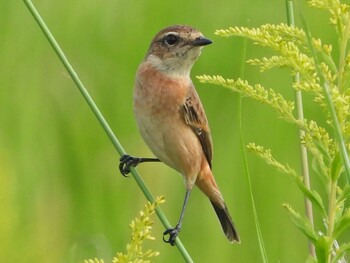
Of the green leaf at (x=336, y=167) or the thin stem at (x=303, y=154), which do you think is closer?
the green leaf at (x=336, y=167)

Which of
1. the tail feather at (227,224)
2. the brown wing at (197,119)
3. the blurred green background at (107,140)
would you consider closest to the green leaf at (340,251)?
the blurred green background at (107,140)

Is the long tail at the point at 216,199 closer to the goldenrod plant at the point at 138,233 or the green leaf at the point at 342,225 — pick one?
the green leaf at the point at 342,225

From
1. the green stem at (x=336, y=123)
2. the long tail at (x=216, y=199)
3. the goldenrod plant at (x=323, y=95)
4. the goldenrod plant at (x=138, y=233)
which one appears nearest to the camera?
the goldenrod plant at (x=138, y=233)

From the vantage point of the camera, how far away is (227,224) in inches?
193

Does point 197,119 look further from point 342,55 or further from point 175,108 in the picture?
point 342,55

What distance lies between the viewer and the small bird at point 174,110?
14.5 ft

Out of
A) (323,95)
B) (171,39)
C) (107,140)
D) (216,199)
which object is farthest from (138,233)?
(107,140)

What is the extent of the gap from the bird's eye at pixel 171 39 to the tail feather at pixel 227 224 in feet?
2.84

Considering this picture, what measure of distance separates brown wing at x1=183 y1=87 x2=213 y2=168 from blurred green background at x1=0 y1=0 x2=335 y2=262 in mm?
576

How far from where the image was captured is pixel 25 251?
371 cm

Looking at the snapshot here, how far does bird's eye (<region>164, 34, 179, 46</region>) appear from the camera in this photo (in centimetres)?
453

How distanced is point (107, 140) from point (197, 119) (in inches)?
39.6

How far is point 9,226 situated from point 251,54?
10.4 feet

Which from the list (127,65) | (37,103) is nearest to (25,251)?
(37,103)
